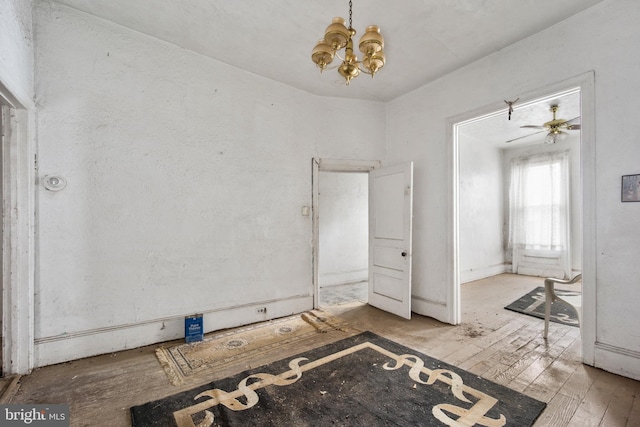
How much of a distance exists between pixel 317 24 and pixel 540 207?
21.4ft

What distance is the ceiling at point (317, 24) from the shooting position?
2469 mm

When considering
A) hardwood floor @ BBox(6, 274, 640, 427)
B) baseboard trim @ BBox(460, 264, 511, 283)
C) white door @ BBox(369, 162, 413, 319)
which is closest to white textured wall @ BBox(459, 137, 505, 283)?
baseboard trim @ BBox(460, 264, 511, 283)

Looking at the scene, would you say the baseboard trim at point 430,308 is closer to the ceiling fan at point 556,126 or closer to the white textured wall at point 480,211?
the white textured wall at point 480,211

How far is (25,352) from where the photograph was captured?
93.1 inches

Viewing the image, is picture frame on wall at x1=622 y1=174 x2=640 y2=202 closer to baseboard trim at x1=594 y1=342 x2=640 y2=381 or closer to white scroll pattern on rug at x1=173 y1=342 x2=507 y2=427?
baseboard trim at x1=594 y1=342 x2=640 y2=381

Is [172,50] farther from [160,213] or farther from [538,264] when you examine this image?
[538,264]

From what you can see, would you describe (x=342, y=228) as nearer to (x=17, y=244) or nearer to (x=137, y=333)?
(x=137, y=333)

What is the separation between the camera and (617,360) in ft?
7.80

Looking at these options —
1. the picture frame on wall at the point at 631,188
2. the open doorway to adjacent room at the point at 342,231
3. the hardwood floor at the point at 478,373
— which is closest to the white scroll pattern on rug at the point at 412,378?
the hardwood floor at the point at 478,373

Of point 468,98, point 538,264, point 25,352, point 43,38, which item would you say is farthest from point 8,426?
point 538,264

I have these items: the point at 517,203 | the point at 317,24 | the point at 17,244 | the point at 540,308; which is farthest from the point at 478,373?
the point at 517,203

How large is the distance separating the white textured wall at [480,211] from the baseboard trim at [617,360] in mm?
3450

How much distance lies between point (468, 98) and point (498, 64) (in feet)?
1.42

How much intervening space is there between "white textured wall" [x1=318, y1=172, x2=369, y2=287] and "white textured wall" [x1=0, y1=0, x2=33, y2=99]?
4.10 meters
